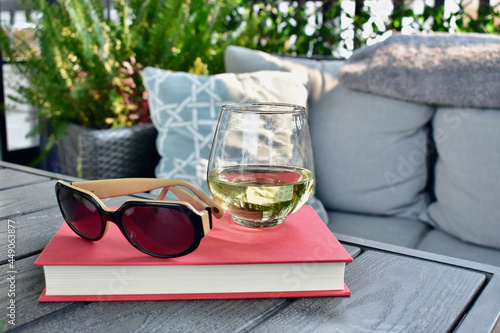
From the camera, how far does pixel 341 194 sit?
Answer: 1.46m

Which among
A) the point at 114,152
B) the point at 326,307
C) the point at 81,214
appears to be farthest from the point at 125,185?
the point at 114,152

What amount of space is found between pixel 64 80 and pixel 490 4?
1964 millimetres

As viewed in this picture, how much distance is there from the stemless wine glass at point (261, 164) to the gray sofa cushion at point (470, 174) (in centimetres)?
90

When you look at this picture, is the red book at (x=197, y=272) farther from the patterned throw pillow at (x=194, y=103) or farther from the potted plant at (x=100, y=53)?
the potted plant at (x=100, y=53)

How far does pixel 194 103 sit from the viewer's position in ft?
4.46

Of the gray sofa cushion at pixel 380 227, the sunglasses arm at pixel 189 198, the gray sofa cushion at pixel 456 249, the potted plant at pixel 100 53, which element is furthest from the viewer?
the potted plant at pixel 100 53

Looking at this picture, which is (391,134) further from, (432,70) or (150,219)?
(150,219)

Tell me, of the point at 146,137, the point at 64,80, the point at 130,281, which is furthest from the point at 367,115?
the point at 64,80

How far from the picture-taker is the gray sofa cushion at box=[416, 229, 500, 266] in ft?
3.90

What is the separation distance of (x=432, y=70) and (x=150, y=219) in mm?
1137

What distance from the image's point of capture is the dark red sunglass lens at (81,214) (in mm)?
486

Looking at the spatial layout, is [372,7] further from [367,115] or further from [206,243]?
[206,243]

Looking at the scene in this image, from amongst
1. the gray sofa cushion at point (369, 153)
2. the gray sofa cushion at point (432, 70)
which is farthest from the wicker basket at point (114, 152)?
the gray sofa cushion at point (432, 70)

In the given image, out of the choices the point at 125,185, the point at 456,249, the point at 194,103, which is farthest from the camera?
the point at 194,103
